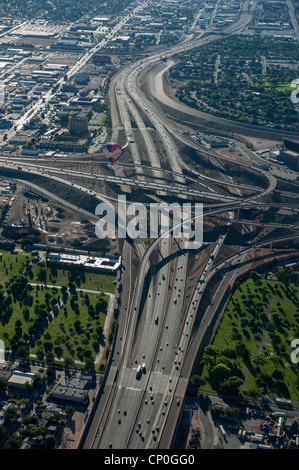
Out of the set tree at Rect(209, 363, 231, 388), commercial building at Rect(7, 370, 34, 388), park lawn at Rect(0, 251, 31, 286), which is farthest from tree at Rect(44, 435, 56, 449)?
park lawn at Rect(0, 251, 31, 286)

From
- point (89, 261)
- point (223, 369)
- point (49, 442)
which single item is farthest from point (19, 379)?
point (89, 261)

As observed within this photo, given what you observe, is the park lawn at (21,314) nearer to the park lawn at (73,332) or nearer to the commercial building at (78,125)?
the park lawn at (73,332)

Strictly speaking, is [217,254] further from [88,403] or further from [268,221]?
[88,403]

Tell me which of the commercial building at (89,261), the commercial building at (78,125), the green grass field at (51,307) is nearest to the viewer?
the green grass field at (51,307)

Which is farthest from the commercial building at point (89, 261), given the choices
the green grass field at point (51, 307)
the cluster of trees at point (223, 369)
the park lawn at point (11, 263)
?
the cluster of trees at point (223, 369)

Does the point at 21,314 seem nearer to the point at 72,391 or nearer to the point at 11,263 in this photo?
the point at 11,263

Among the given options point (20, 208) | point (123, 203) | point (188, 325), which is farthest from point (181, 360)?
point (20, 208)
